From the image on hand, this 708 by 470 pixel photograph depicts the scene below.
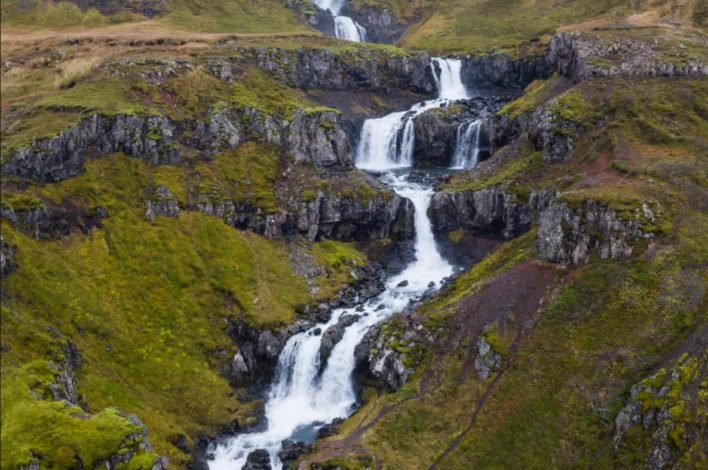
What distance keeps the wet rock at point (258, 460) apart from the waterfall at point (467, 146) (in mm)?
61107

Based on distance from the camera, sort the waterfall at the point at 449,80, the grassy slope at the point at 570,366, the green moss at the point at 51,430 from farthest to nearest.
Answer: the waterfall at the point at 449,80 < the grassy slope at the point at 570,366 < the green moss at the point at 51,430

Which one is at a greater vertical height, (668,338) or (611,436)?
(668,338)

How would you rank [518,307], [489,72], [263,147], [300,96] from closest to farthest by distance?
[518,307]
[263,147]
[300,96]
[489,72]

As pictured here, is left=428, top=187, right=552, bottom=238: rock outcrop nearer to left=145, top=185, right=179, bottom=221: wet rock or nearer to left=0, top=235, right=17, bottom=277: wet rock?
left=145, top=185, right=179, bottom=221: wet rock

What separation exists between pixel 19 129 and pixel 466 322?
5991cm

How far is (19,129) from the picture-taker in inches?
2955

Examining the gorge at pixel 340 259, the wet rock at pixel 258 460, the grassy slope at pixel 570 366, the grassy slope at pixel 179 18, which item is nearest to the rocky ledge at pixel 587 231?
the gorge at pixel 340 259

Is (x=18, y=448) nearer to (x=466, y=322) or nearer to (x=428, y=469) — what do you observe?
(x=428, y=469)

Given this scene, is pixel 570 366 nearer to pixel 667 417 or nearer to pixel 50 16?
pixel 667 417

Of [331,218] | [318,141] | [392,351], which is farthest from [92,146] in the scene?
[392,351]

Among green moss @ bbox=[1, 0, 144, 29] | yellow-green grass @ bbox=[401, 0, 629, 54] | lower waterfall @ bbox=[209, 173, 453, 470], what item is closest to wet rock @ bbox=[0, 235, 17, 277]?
lower waterfall @ bbox=[209, 173, 453, 470]

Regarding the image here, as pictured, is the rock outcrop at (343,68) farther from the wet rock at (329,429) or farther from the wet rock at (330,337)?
the wet rock at (329,429)

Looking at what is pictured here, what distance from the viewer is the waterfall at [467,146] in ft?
327

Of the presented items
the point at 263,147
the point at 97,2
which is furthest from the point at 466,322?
the point at 97,2
